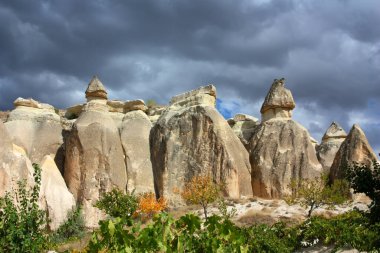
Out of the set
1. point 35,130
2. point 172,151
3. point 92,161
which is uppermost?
point 35,130

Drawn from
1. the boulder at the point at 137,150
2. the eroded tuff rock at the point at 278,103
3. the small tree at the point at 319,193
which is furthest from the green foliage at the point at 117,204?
the eroded tuff rock at the point at 278,103

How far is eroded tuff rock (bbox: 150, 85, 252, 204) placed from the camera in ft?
80.1

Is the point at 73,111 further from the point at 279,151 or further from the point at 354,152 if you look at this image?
the point at 354,152

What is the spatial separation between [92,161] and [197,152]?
16.6ft

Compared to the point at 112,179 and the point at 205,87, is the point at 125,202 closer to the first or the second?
the point at 112,179

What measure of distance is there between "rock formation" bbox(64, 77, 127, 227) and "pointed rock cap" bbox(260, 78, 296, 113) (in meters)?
7.99

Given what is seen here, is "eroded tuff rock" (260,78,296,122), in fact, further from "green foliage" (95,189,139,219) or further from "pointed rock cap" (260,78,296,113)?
"green foliage" (95,189,139,219)

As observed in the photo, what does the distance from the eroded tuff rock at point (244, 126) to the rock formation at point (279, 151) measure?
2.98 ft

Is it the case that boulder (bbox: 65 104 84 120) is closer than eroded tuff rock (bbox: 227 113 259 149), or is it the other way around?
eroded tuff rock (bbox: 227 113 259 149)

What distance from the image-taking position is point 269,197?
24.6 meters

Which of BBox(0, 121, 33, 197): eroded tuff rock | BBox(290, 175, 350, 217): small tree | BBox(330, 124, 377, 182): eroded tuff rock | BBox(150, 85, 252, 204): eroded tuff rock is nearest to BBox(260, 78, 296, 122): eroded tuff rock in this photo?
BBox(150, 85, 252, 204): eroded tuff rock

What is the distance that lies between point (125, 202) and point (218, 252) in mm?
17659

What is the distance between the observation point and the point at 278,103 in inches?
1070

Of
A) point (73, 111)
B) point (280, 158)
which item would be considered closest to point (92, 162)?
point (73, 111)
